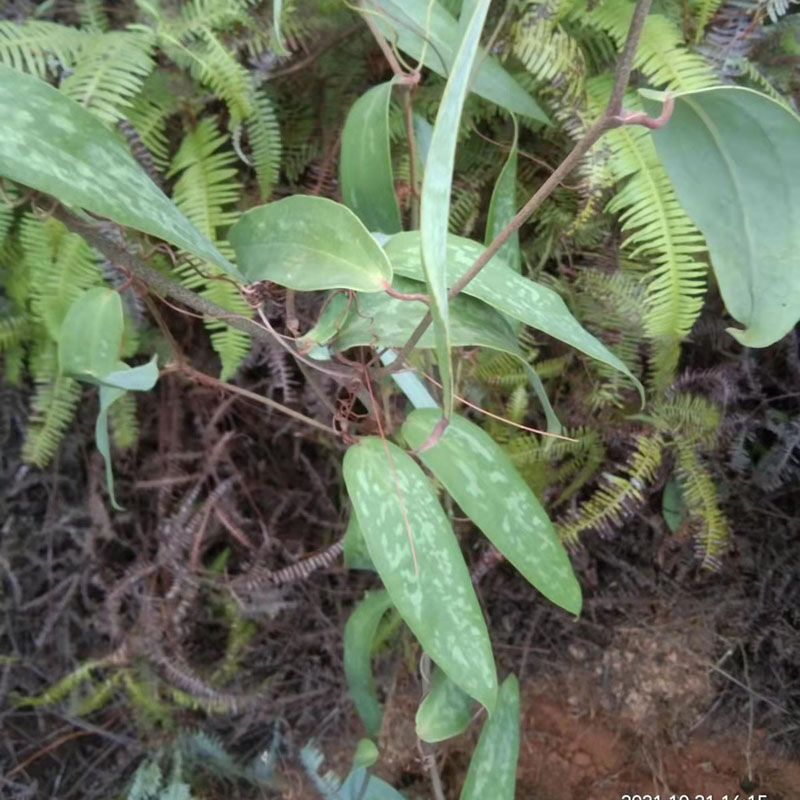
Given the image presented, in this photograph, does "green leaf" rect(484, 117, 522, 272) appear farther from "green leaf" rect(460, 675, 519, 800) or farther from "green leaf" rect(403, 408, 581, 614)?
"green leaf" rect(460, 675, 519, 800)

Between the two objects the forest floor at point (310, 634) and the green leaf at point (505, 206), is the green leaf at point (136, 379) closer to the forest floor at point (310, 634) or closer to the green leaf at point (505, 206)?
the green leaf at point (505, 206)

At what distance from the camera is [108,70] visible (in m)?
0.90

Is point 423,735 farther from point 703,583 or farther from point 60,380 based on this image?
point 60,380

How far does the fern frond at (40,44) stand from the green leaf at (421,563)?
2.42 ft

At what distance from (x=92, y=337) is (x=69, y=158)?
0.80 ft

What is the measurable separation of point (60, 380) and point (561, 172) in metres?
0.98

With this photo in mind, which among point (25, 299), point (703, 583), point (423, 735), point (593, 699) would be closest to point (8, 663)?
point (25, 299)

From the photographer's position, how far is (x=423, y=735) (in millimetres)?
702

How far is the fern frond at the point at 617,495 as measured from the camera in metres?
0.97

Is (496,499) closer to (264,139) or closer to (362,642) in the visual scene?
(362,642)

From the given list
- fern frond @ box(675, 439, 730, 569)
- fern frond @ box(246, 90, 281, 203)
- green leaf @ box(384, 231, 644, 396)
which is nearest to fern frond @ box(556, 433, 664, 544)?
fern frond @ box(675, 439, 730, 569)

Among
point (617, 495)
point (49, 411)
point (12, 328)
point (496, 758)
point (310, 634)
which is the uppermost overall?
point (617, 495)

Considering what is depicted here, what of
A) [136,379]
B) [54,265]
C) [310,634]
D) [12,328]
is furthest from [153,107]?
[310,634]

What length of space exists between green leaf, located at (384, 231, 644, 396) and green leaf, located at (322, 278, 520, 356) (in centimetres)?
3
